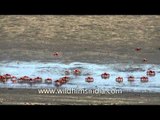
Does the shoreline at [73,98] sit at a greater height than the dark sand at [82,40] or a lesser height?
greater

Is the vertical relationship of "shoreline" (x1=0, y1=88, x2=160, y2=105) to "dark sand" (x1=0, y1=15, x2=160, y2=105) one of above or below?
above

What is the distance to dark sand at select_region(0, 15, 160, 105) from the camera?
271cm

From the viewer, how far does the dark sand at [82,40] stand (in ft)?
8.89

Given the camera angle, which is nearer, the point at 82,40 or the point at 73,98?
the point at 73,98

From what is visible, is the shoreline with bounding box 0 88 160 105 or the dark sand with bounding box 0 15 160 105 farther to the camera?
the dark sand with bounding box 0 15 160 105

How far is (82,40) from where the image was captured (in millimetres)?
3434

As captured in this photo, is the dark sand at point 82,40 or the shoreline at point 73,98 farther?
the dark sand at point 82,40

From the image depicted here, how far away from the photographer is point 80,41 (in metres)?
3.34
